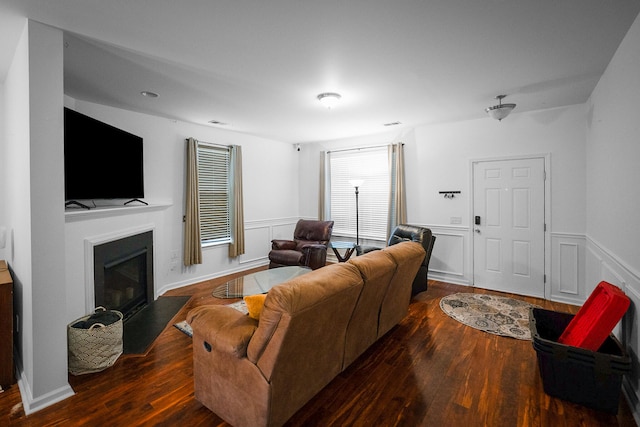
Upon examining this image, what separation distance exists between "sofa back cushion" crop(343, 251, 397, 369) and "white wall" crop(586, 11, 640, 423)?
161 centimetres

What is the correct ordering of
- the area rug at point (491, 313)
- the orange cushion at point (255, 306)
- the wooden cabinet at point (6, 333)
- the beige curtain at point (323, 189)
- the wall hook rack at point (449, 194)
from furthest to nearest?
the beige curtain at point (323, 189) < the wall hook rack at point (449, 194) < the area rug at point (491, 313) < the wooden cabinet at point (6, 333) < the orange cushion at point (255, 306)

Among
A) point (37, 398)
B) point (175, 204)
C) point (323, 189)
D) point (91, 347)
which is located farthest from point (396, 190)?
point (37, 398)

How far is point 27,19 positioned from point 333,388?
3251 mm

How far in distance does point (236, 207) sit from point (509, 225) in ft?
14.3

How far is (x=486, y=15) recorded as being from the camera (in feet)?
6.49

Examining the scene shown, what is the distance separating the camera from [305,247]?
5.05 m

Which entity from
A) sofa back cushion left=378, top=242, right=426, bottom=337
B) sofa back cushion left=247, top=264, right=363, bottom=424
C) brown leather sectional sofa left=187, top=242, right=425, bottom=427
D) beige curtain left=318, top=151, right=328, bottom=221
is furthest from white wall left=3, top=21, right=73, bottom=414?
beige curtain left=318, top=151, right=328, bottom=221

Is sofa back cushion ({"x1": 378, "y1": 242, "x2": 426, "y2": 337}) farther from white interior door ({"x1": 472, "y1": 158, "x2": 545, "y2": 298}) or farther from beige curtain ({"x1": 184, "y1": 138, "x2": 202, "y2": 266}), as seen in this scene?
beige curtain ({"x1": 184, "y1": 138, "x2": 202, "y2": 266})

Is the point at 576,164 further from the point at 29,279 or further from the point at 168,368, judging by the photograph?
the point at 29,279

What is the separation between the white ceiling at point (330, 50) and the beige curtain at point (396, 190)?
1410 mm

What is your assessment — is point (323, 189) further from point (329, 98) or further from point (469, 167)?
point (329, 98)

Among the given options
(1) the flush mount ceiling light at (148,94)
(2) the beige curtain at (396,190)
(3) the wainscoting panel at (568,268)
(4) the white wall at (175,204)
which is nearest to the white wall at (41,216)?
(4) the white wall at (175,204)

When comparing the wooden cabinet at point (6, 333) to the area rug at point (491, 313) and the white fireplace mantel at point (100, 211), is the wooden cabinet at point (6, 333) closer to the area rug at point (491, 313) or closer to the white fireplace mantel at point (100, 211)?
the white fireplace mantel at point (100, 211)

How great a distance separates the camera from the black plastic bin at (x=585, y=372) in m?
1.96
